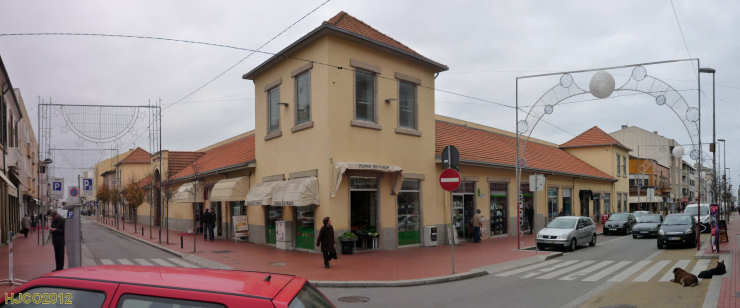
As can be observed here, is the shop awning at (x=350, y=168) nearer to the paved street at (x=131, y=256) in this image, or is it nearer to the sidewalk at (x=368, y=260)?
the sidewalk at (x=368, y=260)

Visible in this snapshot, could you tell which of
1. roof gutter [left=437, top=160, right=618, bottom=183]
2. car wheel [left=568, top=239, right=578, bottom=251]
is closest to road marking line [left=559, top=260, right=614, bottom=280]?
car wheel [left=568, top=239, right=578, bottom=251]

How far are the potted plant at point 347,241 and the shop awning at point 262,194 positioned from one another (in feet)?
11.8

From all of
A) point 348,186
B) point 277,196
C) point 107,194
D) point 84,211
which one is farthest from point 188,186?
point 84,211

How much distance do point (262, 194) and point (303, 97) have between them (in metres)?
4.23

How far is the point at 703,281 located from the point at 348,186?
10774mm

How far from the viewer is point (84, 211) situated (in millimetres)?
95812

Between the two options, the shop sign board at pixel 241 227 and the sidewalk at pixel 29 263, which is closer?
the sidewalk at pixel 29 263

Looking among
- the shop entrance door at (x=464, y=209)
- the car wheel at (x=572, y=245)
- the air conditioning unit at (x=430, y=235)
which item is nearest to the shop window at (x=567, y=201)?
the shop entrance door at (x=464, y=209)

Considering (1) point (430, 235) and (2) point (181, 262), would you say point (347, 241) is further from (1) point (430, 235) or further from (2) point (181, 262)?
(2) point (181, 262)

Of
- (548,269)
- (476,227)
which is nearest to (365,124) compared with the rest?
(476,227)

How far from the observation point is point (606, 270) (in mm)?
14414

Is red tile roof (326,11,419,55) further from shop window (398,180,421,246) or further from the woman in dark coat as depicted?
the woman in dark coat

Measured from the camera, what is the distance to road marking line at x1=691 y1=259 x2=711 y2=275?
13.5 metres

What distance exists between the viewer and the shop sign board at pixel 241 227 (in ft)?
74.8
